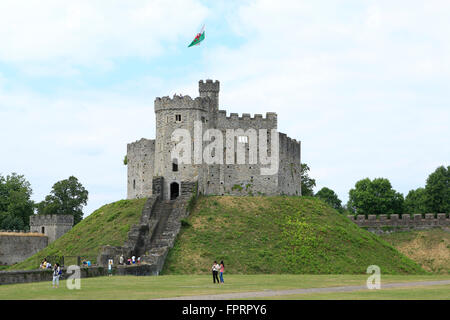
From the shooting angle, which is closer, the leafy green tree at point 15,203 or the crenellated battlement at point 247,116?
the crenellated battlement at point 247,116

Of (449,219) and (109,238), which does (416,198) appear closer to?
(449,219)

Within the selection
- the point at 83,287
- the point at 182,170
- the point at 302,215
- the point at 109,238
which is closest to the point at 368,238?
the point at 302,215

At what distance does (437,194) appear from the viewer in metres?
106

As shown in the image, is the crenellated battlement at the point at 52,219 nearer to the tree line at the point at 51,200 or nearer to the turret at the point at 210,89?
the tree line at the point at 51,200

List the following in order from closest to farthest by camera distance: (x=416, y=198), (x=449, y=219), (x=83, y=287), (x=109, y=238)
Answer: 1. (x=83, y=287)
2. (x=109, y=238)
3. (x=449, y=219)
4. (x=416, y=198)

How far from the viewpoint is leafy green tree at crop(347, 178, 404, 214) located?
11112 centimetres

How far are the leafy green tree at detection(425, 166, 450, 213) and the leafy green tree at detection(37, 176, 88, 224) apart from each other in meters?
59.6

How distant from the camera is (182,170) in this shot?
67.8m

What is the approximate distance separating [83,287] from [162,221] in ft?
83.5

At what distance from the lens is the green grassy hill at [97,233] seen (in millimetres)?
62000

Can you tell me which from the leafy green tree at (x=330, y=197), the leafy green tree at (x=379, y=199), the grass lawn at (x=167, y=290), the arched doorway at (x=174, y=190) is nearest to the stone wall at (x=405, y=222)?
the leafy green tree at (x=379, y=199)

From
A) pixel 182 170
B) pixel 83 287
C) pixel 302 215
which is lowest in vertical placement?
pixel 83 287

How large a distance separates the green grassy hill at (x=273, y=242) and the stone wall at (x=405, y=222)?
78.8ft

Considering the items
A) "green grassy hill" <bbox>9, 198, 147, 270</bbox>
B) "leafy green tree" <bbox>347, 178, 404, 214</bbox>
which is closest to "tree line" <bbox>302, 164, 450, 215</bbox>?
"leafy green tree" <bbox>347, 178, 404, 214</bbox>
